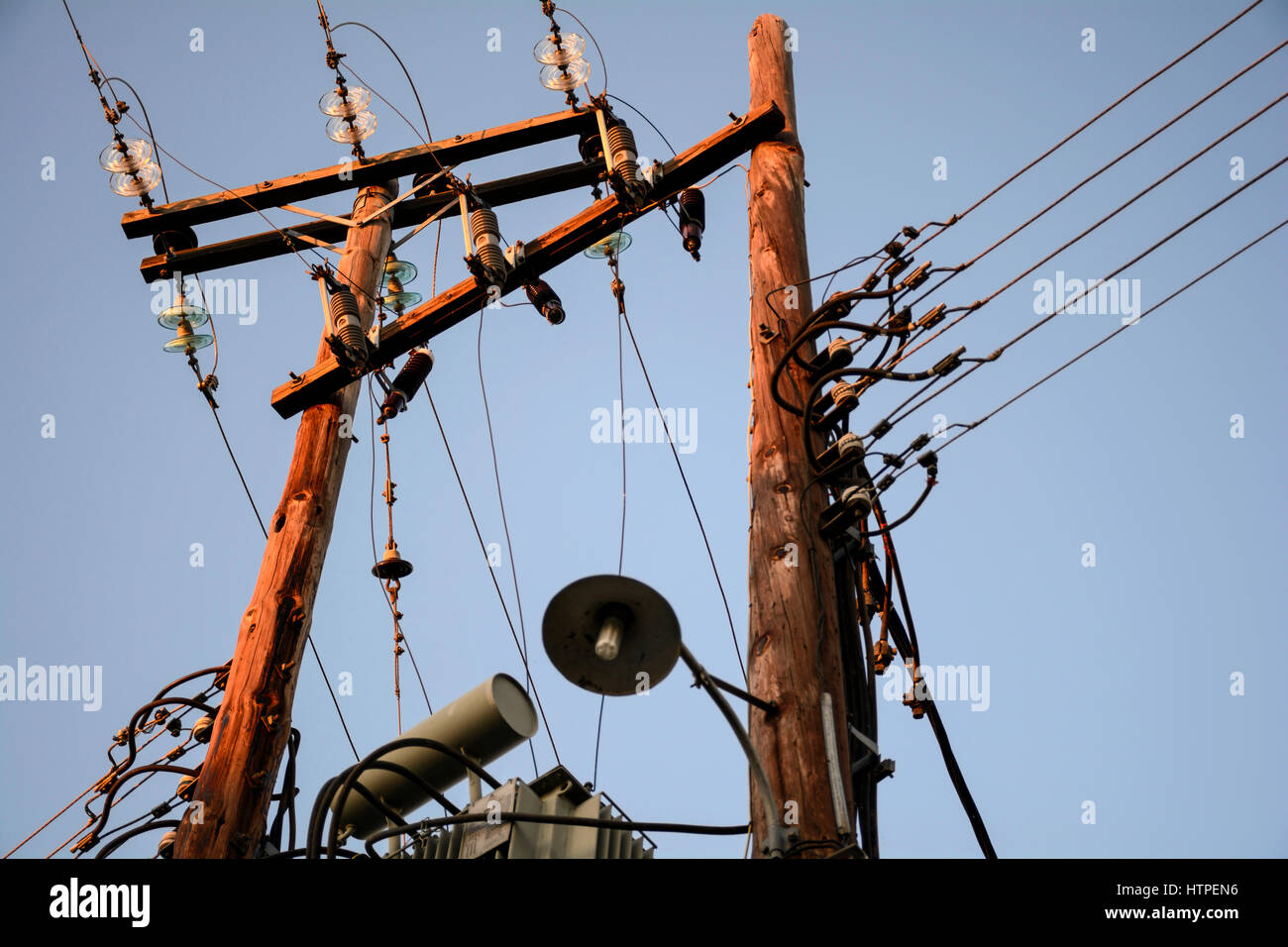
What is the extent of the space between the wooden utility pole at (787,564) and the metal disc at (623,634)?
88cm

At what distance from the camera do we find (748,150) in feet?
25.8

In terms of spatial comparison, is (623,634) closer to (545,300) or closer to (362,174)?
(545,300)

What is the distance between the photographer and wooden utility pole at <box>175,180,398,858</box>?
6402mm

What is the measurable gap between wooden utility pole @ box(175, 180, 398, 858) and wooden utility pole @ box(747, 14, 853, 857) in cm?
277

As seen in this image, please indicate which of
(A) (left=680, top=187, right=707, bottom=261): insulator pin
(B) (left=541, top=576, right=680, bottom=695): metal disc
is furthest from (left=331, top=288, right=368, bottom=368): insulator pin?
(B) (left=541, top=576, right=680, bottom=695): metal disc

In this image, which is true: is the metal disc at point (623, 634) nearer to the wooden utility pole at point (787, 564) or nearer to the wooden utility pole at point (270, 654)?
the wooden utility pole at point (787, 564)

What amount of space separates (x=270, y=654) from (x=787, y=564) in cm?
301

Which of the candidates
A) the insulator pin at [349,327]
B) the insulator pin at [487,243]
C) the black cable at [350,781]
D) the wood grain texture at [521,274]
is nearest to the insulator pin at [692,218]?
the wood grain texture at [521,274]

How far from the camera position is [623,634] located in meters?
4.45

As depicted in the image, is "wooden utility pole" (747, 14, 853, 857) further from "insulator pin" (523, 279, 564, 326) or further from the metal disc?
"insulator pin" (523, 279, 564, 326)
